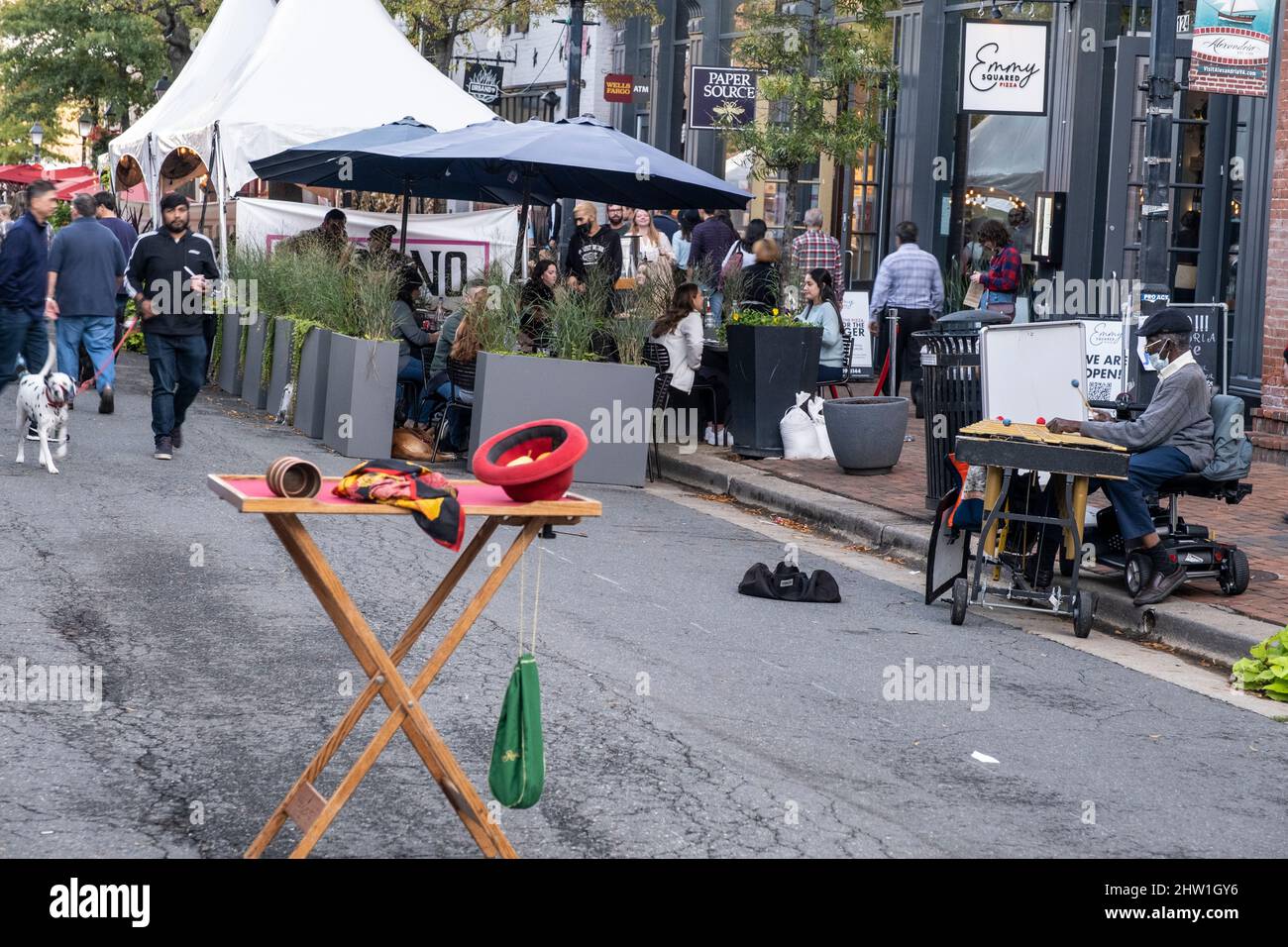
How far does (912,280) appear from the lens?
56.2 feet

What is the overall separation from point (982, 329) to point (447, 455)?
5198 mm

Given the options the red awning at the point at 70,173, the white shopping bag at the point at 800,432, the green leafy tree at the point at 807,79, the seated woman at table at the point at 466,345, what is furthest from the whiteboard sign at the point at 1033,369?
the red awning at the point at 70,173

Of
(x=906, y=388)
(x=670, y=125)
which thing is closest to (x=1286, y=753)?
(x=906, y=388)

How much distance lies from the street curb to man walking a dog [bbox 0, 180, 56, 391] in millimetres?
5011

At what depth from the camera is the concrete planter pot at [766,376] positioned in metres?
13.5

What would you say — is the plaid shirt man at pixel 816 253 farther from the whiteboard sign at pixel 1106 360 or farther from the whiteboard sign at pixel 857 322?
the whiteboard sign at pixel 1106 360

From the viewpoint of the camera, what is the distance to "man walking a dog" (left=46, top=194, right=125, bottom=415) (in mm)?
12742

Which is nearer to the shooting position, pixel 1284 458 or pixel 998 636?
pixel 998 636

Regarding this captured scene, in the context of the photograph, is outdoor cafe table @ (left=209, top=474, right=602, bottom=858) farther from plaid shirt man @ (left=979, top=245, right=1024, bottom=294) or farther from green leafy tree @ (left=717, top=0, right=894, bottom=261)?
green leafy tree @ (left=717, top=0, right=894, bottom=261)

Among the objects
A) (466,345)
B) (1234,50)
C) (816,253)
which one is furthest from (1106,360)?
(816,253)

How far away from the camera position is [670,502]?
40.6ft

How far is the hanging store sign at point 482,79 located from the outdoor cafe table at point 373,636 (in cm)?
2431

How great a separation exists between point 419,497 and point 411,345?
994cm
